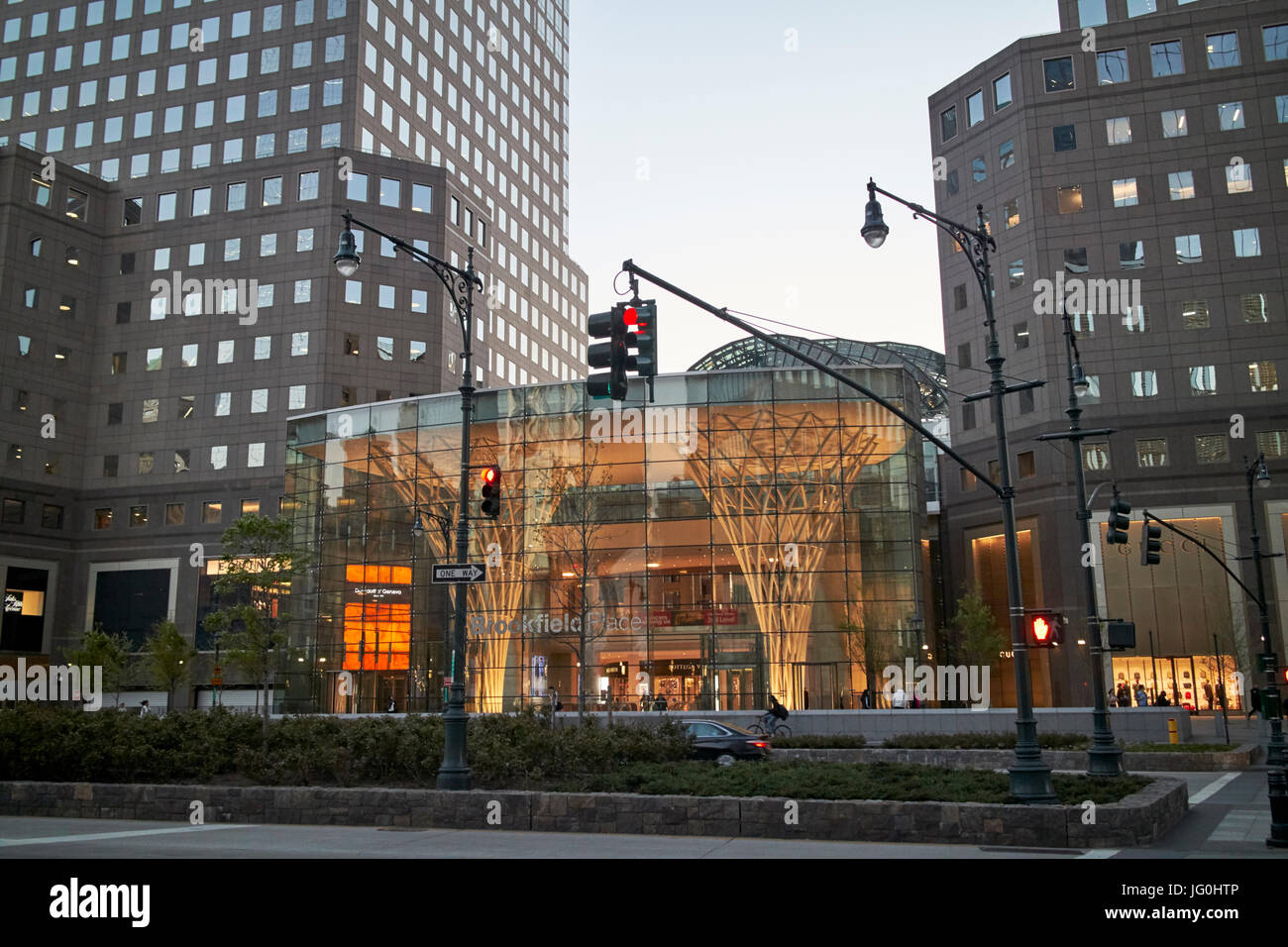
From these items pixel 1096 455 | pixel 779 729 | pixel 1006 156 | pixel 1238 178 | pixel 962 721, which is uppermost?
pixel 1006 156

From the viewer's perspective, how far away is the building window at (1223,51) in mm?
56781

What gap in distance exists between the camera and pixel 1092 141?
190 ft

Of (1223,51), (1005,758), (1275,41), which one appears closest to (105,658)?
(1005,758)

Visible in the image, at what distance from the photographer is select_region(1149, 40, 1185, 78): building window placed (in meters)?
57.5

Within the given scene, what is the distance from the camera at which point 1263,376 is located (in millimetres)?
53594

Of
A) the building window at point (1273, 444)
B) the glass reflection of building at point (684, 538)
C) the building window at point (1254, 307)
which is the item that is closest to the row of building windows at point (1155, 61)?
the building window at point (1254, 307)

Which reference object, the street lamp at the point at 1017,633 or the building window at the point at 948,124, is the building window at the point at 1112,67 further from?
the street lamp at the point at 1017,633

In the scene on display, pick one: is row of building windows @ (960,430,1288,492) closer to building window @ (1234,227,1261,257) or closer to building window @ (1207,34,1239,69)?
building window @ (1234,227,1261,257)

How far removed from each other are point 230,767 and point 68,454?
5903 cm

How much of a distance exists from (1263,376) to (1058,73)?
20253mm

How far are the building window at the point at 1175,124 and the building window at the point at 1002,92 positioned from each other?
828cm

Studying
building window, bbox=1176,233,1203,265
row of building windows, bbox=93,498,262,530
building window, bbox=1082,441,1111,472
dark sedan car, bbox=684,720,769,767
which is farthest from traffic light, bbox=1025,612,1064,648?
row of building windows, bbox=93,498,262,530

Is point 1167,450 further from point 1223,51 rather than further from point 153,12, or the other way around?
point 153,12
